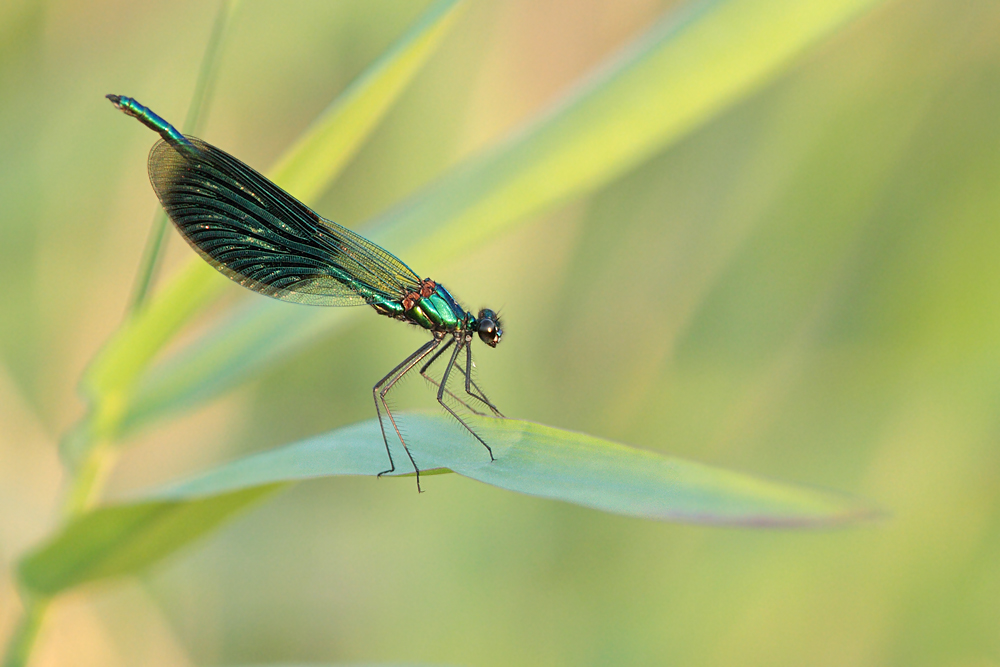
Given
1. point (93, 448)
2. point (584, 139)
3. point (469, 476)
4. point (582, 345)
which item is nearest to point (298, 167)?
point (584, 139)

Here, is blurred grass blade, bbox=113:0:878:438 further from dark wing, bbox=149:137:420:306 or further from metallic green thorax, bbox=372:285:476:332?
metallic green thorax, bbox=372:285:476:332

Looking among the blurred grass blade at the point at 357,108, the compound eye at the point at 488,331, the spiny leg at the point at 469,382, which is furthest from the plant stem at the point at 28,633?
the compound eye at the point at 488,331

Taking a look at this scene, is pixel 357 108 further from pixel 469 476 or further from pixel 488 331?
pixel 488 331

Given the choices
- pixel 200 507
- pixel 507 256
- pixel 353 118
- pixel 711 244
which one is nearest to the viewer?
pixel 200 507

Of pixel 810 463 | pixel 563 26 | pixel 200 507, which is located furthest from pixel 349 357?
pixel 200 507

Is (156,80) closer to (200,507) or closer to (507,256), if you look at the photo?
(507,256)

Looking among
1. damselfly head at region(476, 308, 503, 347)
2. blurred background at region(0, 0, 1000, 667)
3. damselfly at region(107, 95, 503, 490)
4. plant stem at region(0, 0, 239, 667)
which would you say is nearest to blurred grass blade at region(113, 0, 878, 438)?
plant stem at region(0, 0, 239, 667)
